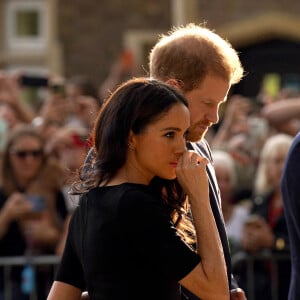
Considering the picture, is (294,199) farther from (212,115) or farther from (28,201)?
(28,201)

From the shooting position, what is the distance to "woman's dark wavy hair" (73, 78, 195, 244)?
3.39m

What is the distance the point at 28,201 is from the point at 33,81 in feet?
6.00

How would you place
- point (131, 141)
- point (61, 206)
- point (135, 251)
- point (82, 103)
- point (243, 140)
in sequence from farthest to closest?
point (82, 103)
point (243, 140)
point (61, 206)
point (131, 141)
point (135, 251)

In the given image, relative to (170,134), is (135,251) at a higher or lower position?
lower

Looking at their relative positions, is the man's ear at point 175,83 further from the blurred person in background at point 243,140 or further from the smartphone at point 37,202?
the blurred person in background at point 243,140

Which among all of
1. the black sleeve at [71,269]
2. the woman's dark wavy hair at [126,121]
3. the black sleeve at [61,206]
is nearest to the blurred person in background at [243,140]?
the black sleeve at [61,206]

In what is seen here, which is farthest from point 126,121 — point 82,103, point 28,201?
point 82,103

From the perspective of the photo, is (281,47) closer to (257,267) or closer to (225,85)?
(257,267)

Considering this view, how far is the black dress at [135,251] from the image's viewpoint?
10.8ft

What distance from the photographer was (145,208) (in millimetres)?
3324

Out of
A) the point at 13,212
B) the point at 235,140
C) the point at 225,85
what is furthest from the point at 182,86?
the point at 235,140

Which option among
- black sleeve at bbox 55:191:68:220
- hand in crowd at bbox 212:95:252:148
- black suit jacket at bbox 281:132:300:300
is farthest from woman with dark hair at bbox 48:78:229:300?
hand in crowd at bbox 212:95:252:148

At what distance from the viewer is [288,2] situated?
15.3 meters

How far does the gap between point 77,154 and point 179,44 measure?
12.1 feet
